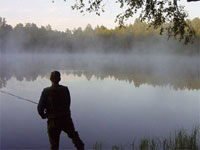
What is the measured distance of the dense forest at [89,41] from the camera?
130 meters

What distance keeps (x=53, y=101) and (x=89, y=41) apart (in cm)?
A: 14398

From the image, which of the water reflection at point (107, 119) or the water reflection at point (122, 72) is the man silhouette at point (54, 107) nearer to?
the water reflection at point (107, 119)

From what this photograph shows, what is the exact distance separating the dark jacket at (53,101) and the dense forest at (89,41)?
393 feet

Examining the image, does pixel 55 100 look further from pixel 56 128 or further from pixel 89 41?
pixel 89 41

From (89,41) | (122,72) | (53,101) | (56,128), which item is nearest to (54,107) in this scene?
(53,101)

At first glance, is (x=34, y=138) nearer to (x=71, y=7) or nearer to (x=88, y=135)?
(x=88, y=135)

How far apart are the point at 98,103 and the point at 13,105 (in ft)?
17.2

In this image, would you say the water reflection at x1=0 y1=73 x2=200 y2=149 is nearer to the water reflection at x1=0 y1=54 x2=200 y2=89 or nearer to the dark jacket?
the dark jacket

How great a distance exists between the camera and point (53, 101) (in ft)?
19.4

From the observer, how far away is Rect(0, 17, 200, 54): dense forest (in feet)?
426

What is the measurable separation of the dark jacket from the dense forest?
120 metres

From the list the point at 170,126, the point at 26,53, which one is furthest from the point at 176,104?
the point at 26,53

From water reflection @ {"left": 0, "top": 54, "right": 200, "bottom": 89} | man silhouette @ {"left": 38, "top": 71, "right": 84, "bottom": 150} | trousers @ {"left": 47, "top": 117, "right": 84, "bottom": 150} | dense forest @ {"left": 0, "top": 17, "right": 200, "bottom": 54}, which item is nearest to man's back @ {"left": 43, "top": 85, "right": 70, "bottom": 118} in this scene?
man silhouette @ {"left": 38, "top": 71, "right": 84, "bottom": 150}

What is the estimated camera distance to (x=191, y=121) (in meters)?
12.9
